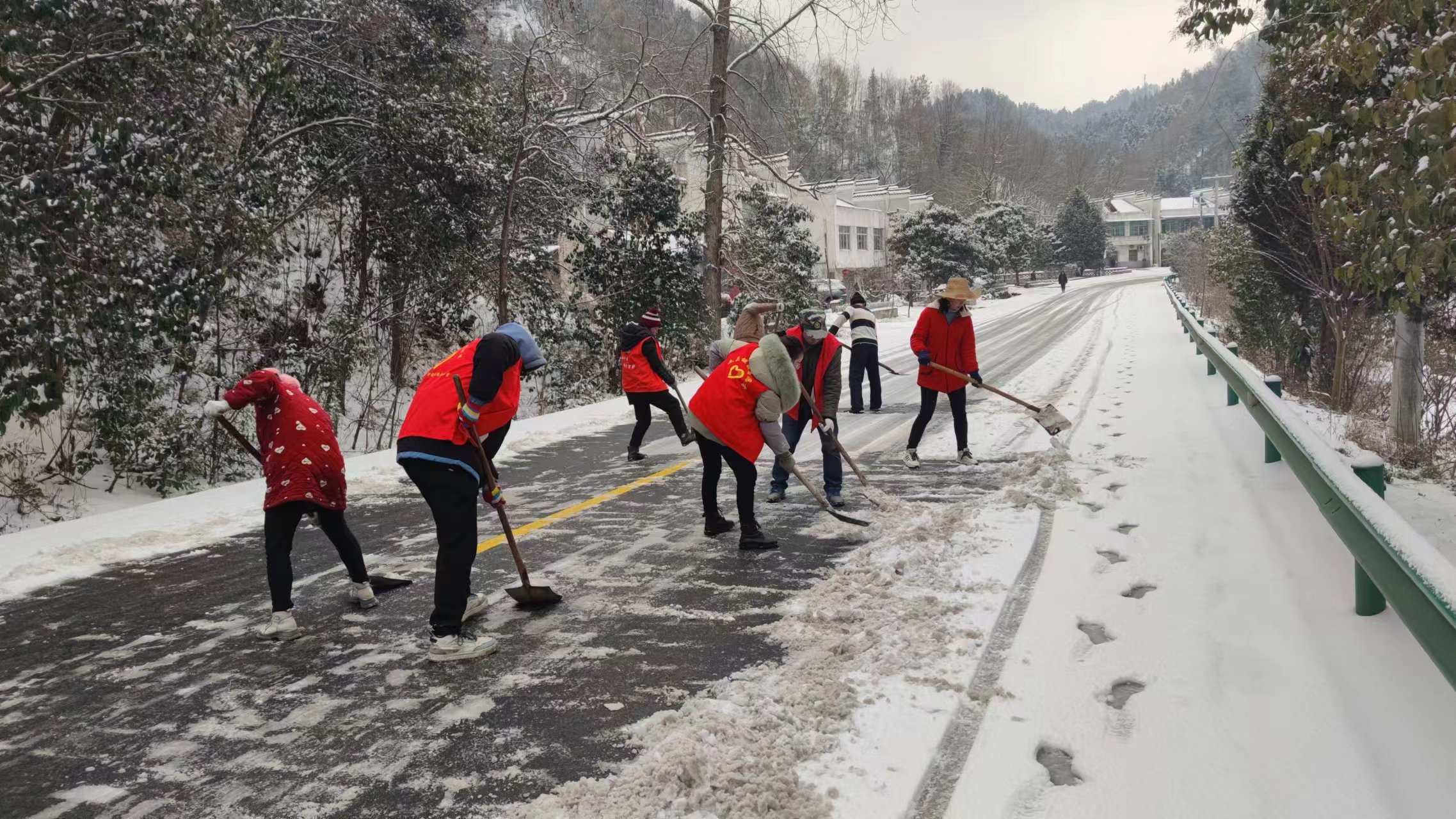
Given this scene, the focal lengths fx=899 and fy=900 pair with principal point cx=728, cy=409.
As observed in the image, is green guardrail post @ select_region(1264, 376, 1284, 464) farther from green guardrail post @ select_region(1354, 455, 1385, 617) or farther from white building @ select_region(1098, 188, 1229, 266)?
white building @ select_region(1098, 188, 1229, 266)

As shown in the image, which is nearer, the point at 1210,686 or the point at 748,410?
the point at 1210,686

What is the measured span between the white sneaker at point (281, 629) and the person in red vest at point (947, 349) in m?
5.72

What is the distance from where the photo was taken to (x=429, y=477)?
14.5ft

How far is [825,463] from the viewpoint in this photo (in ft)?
23.9

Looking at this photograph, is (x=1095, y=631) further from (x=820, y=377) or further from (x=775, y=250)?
(x=775, y=250)

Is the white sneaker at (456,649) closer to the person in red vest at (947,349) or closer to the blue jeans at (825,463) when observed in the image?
the blue jeans at (825,463)

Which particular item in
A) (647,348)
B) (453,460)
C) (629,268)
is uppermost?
(629,268)

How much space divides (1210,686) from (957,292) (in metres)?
5.35

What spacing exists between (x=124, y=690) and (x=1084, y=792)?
13.6 feet

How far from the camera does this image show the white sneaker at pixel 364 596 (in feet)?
17.1

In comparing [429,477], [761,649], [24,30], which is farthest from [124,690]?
[24,30]

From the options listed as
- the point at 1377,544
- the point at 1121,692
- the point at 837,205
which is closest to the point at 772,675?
the point at 1121,692

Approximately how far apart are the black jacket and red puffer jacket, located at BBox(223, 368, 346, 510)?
488cm

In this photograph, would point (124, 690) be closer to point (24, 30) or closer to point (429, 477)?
point (429, 477)
